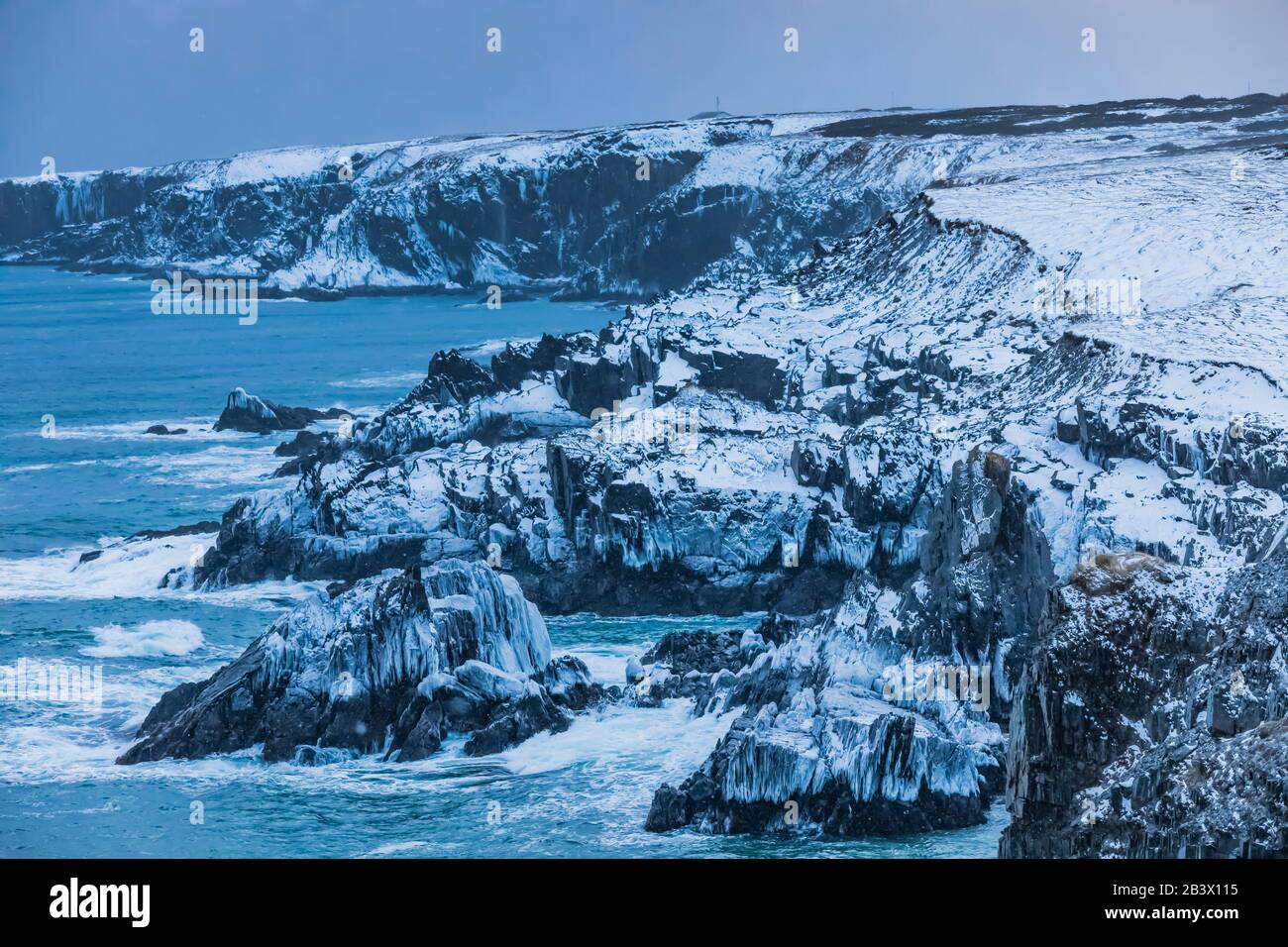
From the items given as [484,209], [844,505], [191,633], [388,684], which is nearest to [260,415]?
[191,633]

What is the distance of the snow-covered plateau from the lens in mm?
17875

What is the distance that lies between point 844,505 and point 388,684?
11.1m

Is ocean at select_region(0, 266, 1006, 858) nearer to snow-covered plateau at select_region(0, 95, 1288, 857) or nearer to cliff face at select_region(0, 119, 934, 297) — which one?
snow-covered plateau at select_region(0, 95, 1288, 857)

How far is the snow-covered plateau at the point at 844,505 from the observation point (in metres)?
17.9

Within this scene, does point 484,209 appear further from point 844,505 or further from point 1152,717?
point 1152,717

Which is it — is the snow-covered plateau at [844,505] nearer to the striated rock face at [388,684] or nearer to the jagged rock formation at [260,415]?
the striated rock face at [388,684]

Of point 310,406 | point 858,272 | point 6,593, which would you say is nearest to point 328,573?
point 6,593

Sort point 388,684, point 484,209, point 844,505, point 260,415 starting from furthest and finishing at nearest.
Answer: point 484,209, point 260,415, point 844,505, point 388,684

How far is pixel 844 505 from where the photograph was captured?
33719mm

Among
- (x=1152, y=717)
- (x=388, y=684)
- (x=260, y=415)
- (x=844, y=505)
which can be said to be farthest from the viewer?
(x=260, y=415)

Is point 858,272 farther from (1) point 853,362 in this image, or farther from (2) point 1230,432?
(2) point 1230,432

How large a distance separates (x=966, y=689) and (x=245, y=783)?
35.9ft

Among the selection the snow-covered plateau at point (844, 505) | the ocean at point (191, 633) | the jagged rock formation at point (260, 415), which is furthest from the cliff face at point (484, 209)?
the jagged rock formation at point (260, 415)

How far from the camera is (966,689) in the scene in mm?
25578
